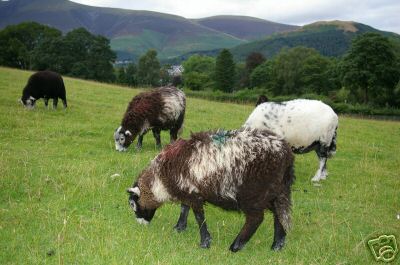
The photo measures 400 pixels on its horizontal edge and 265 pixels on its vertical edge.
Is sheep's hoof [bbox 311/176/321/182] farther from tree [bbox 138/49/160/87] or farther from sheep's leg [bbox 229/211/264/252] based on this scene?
tree [bbox 138/49/160/87]

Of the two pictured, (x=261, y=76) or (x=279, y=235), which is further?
(x=261, y=76)

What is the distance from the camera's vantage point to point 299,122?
11.5 meters

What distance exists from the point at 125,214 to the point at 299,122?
582 centimetres

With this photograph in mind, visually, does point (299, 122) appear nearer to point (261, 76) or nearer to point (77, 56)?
point (77, 56)

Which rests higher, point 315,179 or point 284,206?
point 284,206

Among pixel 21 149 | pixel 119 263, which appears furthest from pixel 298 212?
pixel 21 149

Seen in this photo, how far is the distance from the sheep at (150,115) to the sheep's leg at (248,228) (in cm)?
809

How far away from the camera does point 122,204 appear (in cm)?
859

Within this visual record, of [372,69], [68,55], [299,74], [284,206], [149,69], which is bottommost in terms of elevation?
[149,69]

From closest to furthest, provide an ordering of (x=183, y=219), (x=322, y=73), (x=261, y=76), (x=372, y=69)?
(x=183, y=219) < (x=372, y=69) < (x=322, y=73) < (x=261, y=76)

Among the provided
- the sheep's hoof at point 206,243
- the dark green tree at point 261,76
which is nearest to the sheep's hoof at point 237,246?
the sheep's hoof at point 206,243

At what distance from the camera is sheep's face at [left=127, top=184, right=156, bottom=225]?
7.62m

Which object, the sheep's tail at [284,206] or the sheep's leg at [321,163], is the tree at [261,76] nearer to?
the sheep's leg at [321,163]

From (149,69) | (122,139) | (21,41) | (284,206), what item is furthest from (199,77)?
(284,206)
